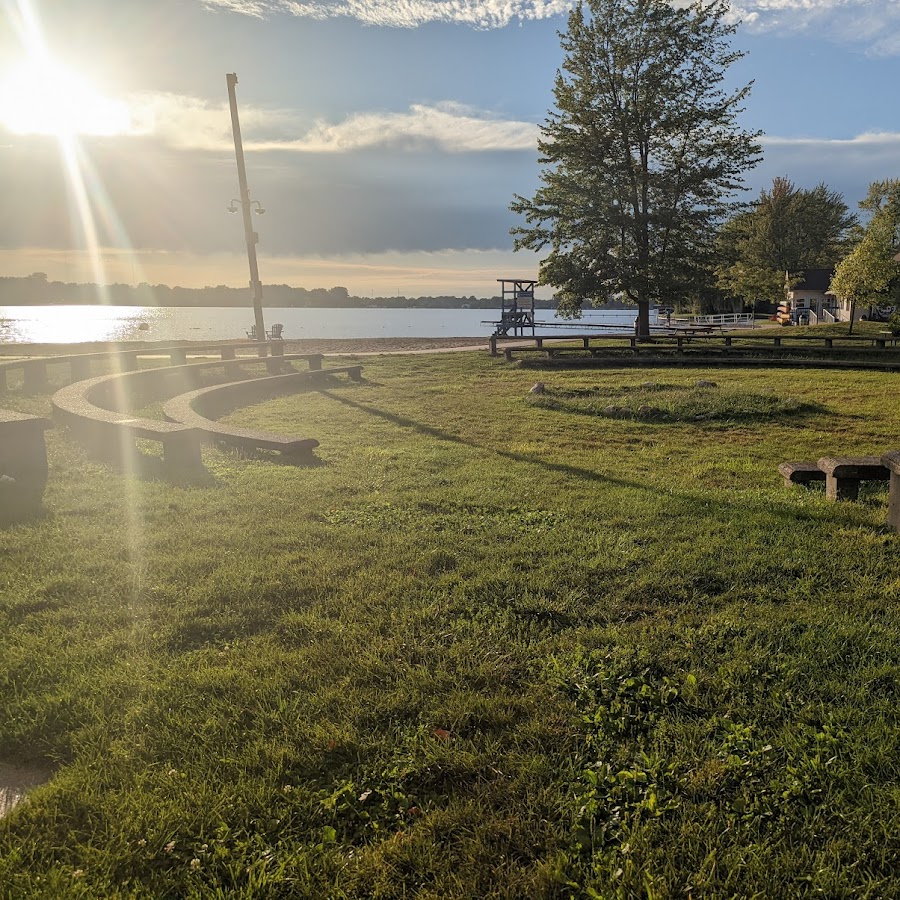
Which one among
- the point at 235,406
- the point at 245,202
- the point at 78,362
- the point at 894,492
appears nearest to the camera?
the point at 894,492

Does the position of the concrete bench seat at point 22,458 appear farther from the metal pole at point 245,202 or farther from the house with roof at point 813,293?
the house with roof at point 813,293

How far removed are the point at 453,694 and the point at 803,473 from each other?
5.07m

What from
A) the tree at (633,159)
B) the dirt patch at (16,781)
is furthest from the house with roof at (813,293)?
the dirt patch at (16,781)

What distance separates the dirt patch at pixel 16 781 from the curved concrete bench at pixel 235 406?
4.96 metres

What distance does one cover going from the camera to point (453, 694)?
301cm

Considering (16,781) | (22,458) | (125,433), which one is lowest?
(16,781)

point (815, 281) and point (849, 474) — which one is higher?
point (815, 281)

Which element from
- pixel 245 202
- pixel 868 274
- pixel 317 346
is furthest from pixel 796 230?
pixel 245 202

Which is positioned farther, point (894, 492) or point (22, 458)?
point (22, 458)

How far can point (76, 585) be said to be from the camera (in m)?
4.29

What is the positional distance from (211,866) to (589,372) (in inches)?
709

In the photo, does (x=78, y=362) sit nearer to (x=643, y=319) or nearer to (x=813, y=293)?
(x=643, y=319)

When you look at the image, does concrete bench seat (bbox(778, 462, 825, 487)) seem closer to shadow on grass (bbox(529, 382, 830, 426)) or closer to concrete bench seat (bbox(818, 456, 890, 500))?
concrete bench seat (bbox(818, 456, 890, 500))

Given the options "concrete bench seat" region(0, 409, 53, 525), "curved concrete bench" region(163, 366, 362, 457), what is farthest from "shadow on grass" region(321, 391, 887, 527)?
"concrete bench seat" region(0, 409, 53, 525)
